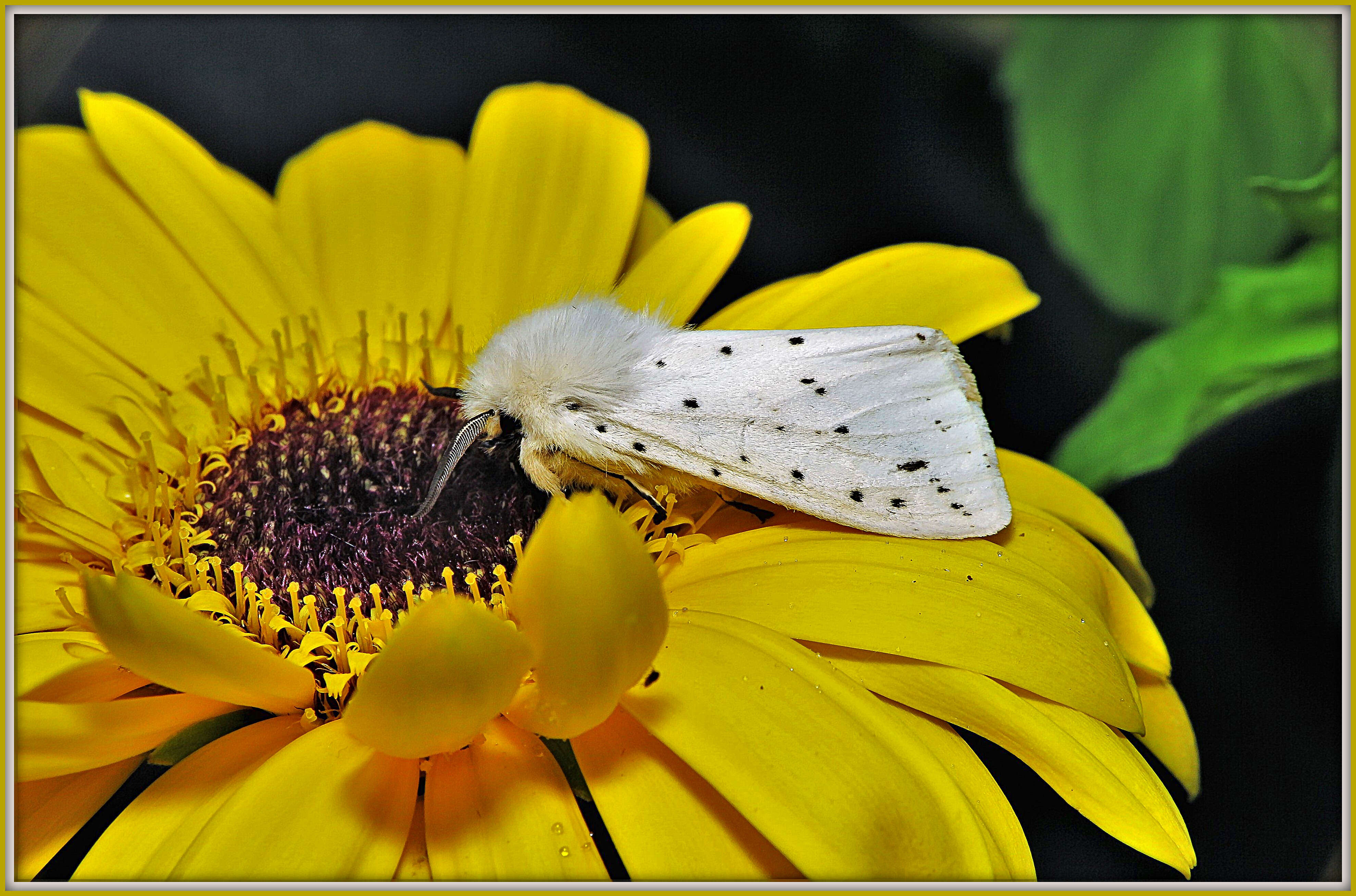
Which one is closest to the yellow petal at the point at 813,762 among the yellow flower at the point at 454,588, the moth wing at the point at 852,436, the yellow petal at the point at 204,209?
the yellow flower at the point at 454,588

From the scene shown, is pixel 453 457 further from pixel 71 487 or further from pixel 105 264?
pixel 105 264

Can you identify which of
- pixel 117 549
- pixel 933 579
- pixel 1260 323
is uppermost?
pixel 1260 323

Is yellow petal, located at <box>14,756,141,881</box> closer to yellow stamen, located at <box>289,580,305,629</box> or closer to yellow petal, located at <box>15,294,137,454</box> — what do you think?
yellow stamen, located at <box>289,580,305,629</box>

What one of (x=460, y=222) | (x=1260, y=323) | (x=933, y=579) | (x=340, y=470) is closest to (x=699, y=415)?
(x=933, y=579)

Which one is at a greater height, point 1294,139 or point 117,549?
point 1294,139

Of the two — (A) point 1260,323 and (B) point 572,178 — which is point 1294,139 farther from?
(B) point 572,178

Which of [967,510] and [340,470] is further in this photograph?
[340,470]

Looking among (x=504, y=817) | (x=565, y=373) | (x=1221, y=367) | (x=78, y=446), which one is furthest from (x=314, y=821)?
(x=1221, y=367)
